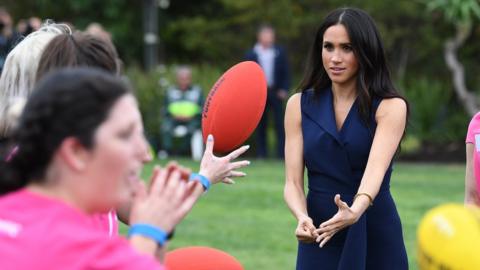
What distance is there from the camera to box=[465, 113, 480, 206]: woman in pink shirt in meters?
5.31

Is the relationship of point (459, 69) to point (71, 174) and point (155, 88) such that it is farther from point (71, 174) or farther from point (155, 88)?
point (71, 174)

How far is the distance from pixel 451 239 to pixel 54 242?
119 centimetres

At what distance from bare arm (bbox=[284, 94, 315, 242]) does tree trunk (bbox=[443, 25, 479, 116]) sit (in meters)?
18.1

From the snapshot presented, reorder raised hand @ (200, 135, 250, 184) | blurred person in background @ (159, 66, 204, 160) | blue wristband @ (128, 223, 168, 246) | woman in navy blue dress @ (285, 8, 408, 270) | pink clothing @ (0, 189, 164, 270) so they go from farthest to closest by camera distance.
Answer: blurred person in background @ (159, 66, 204, 160)
woman in navy blue dress @ (285, 8, 408, 270)
raised hand @ (200, 135, 250, 184)
blue wristband @ (128, 223, 168, 246)
pink clothing @ (0, 189, 164, 270)

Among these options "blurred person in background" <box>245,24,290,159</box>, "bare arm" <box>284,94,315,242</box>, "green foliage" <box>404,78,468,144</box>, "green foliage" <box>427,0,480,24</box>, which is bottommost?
"green foliage" <box>404,78,468,144</box>

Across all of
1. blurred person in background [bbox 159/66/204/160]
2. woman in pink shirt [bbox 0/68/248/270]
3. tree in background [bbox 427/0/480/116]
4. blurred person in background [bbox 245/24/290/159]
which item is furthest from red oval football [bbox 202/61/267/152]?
tree in background [bbox 427/0/480/116]

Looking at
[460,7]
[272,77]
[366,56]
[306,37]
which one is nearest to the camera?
[366,56]

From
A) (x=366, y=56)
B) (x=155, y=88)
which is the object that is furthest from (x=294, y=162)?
(x=155, y=88)

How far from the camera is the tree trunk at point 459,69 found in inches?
931

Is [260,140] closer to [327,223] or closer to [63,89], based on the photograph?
[327,223]

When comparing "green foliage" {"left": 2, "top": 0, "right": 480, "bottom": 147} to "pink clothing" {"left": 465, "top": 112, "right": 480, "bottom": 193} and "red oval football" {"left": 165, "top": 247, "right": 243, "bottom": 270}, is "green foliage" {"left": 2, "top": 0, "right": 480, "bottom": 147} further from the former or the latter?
"red oval football" {"left": 165, "top": 247, "right": 243, "bottom": 270}

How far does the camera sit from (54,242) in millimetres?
2746

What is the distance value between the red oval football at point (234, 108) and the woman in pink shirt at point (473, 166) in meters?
1.07

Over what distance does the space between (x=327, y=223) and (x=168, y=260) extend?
1.14 metres
